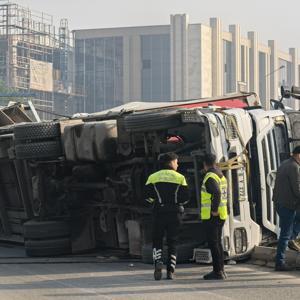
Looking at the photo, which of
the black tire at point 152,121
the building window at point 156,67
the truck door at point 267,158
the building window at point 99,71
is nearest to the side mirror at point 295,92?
the truck door at point 267,158

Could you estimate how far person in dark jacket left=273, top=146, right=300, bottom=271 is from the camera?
29.7 ft

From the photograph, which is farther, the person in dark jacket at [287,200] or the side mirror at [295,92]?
the side mirror at [295,92]

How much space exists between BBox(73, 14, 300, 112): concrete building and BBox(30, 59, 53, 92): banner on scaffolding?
766 cm

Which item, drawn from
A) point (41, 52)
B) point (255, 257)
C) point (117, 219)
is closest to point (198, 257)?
point (255, 257)

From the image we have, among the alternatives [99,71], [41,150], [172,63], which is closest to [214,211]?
[41,150]

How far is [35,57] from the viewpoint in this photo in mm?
109062

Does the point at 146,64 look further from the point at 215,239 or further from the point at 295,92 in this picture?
the point at 215,239

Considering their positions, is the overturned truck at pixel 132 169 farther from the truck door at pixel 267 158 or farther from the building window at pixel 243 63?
the building window at pixel 243 63

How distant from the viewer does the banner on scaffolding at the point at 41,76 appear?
104562 mm

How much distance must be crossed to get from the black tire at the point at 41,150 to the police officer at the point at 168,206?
2402 mm

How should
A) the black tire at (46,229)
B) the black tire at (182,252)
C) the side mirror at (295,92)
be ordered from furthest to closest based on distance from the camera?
the side mirror at (295,92), the black tire at (46,229), the black tire at (182,252)

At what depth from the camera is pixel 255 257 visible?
9.87 meters

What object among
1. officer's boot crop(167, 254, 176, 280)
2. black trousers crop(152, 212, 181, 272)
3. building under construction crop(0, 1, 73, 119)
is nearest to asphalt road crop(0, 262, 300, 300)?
officer's boot crop(167, 254, 176, 280)

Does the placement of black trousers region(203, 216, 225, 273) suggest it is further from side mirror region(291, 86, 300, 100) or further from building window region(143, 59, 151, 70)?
building window region(143, 59, 151, 70)
